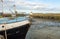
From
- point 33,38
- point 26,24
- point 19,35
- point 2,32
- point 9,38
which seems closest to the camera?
point 2,32

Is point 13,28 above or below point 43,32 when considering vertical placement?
above

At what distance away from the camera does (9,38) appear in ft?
43.6

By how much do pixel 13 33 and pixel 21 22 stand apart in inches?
64.5

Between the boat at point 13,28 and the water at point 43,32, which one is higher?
the boat at point 13,28

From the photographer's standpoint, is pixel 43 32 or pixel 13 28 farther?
pixel 43 32

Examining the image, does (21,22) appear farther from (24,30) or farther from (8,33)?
(8,33)

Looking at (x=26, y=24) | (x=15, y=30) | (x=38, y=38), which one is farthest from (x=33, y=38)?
(x=15, y=30)

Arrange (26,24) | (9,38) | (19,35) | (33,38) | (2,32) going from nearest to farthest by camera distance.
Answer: (2,32)
(9,38)
(19,35)
(26,24)
(33,38)

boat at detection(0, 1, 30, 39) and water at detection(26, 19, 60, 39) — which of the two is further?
water at detection(26, 19, 60, 39)

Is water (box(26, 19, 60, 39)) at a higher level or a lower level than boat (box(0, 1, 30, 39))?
lower

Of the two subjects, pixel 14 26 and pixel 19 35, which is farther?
pixel 19 35

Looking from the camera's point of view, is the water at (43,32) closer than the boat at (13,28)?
No

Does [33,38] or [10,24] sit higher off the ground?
[10,24]

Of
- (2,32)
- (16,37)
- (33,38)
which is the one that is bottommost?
(33,38)
